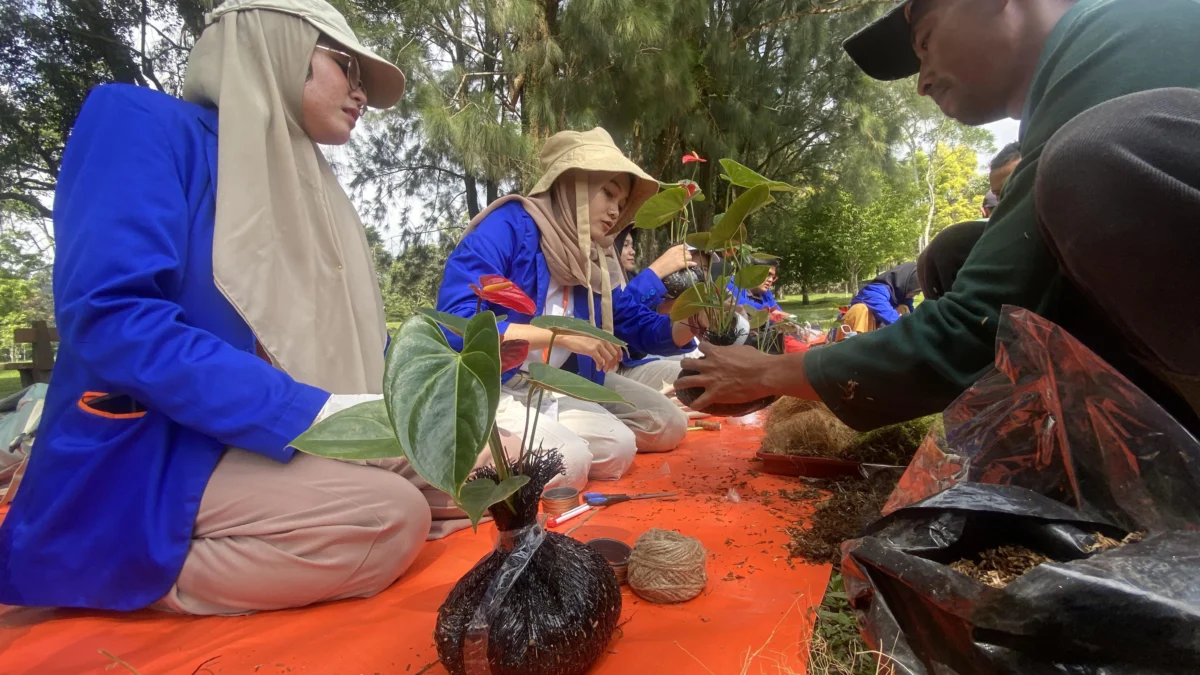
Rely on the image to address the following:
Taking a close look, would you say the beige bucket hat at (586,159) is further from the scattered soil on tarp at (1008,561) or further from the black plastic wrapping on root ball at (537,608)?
the scattered soil on tarp at (1008,561)

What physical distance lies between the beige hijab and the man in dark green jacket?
98 cm

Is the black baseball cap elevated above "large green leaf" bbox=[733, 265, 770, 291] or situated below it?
above

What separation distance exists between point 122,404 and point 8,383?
8850mm

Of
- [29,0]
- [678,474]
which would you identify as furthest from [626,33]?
[678,474]

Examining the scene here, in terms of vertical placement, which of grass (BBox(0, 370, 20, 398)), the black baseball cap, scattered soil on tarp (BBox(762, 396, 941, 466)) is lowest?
grass (BBox(0, 370, 20, 398))

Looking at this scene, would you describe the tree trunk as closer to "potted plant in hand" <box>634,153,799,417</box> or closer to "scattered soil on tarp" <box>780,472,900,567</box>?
"potted plant in hand" <box>634,153,799,417</box>

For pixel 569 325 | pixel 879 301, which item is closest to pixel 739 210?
pixel 569 325

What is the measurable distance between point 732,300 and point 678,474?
720mm

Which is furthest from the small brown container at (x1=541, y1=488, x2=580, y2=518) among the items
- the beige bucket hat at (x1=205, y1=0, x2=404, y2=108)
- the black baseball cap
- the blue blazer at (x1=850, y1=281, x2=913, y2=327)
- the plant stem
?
the blue blazer at (x1=850, y1=281, x2=913, y2=327)

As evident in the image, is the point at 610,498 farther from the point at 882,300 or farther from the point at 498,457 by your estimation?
the point at 882,300

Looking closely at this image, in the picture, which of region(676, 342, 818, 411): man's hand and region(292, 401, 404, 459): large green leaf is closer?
region(292, 401, 404, 459): large green leaf

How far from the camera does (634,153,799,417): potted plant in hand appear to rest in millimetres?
1541

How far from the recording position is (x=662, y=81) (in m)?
Result: 7.12

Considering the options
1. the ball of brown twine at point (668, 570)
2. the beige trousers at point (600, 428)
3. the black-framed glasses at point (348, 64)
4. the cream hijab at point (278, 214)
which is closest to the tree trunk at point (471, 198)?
the beige trousers at point (600, 428)
